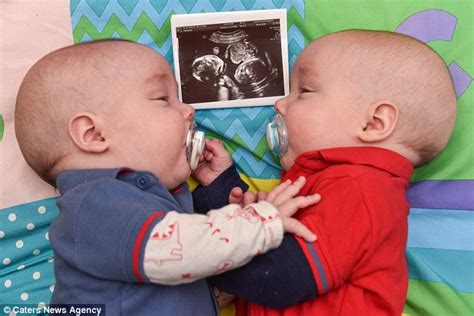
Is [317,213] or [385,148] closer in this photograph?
[317,213]

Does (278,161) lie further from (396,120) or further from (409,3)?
(409,3)

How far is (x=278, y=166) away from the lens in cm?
148

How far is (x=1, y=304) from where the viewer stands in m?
1.43

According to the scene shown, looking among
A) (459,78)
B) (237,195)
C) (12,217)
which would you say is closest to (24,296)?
(12,217)

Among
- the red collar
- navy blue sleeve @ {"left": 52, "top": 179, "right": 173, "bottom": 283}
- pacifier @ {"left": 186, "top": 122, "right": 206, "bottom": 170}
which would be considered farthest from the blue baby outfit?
the red collar

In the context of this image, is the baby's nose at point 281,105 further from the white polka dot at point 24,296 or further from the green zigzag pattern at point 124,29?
the white polka dot at point 24,296

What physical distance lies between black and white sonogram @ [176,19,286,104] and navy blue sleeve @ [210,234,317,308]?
0.55 m

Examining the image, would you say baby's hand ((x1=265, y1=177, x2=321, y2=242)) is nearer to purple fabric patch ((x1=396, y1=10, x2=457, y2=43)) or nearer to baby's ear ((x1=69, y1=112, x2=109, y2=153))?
baby's ear ((x1=69, y1=112, x2=109, y2=153))

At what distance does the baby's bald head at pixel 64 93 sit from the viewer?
3.99 ft

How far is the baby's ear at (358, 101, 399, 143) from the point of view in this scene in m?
1.23

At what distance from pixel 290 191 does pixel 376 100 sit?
31 cm

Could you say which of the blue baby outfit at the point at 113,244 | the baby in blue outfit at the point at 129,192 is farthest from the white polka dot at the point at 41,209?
the blue baby outfit at the point at 113,244

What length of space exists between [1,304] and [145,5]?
950 mm

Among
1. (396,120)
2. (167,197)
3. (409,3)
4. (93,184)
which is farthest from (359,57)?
(93,184)
